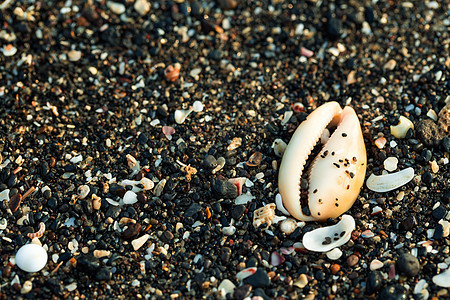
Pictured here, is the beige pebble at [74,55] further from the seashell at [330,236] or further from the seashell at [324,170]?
the seashell at [330,236]

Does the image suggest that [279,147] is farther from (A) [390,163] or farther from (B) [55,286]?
(B) [55,286]

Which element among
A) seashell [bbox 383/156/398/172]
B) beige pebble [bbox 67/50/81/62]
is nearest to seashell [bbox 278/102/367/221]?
seashell [bbox 383/156/398/172]

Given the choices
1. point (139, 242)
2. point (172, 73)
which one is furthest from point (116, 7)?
point (139, 242)

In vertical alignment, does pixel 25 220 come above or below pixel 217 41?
below

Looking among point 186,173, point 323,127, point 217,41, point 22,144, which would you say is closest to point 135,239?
point 186,173

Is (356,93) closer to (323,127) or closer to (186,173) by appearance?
(323,127)

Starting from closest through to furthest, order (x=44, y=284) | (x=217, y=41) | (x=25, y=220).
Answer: (x=44, y=284) → (x=25, y=220) → (x=217, y=41)
